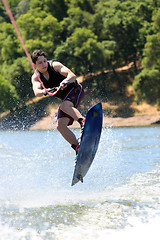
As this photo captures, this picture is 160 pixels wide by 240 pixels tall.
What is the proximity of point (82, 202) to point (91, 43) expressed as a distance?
34336 millimetres

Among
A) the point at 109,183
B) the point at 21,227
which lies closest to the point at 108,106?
the point at 109,183

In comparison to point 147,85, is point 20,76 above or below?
above

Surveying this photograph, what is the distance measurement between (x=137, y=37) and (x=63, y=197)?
3565cm

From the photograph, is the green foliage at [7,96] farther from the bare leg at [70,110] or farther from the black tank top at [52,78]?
the bare leg at [70,110]

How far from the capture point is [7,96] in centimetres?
4181

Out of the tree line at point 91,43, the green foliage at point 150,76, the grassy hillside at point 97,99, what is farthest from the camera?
the grassy hillside at point 97,99

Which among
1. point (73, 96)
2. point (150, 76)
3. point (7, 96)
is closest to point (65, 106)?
point (73, 96)

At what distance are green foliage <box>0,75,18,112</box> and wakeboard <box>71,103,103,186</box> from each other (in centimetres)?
3558

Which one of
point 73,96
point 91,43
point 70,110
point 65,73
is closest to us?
point 65,73

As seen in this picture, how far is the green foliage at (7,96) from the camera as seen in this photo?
41.3m

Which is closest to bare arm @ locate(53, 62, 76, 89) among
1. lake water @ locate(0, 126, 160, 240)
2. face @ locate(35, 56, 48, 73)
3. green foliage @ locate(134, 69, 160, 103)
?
face @ locate(35, 56, 48, 73)

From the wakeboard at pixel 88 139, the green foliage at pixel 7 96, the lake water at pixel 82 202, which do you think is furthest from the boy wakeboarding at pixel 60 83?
the green foliage at pixel 7 96

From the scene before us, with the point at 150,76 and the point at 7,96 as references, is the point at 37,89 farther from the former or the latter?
the point at 7,96

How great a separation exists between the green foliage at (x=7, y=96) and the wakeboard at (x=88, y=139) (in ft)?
117
